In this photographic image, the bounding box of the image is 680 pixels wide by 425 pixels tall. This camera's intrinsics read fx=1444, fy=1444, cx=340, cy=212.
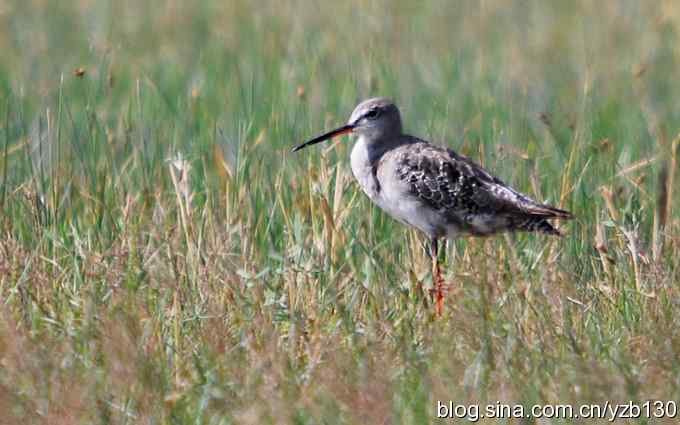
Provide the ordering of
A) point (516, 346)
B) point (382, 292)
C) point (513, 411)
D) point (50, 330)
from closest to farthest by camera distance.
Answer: point (513, 411) < point (516, 346) < point (50, 330) < point (382, 292)

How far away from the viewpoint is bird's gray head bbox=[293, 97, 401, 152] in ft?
24.1

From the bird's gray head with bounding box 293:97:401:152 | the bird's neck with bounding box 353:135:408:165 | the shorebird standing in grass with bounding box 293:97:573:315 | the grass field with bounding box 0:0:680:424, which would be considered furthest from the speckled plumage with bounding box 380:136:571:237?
the bird's gray head with bounding box 293:97:401:152

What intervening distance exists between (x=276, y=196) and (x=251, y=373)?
227cm

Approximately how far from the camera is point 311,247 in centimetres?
668

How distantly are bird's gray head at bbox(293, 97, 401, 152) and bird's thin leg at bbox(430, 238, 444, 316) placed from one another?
31.3 inches

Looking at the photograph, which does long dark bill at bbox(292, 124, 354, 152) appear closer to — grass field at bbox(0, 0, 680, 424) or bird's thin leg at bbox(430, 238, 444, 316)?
grass field at bbox(0, 0, 680, 424)

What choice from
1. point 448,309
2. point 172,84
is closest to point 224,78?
point 172,84

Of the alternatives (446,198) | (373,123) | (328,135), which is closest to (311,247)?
(446,198)

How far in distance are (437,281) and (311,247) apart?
700 mm

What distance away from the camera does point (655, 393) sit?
4816 mm

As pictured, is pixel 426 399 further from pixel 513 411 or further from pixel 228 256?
pixel 228 256

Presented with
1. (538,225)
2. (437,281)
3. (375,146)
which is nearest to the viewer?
(437,281)

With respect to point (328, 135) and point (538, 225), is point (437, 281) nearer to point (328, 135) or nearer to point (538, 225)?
point (538, 225)

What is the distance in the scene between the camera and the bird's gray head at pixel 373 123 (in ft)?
24.1
